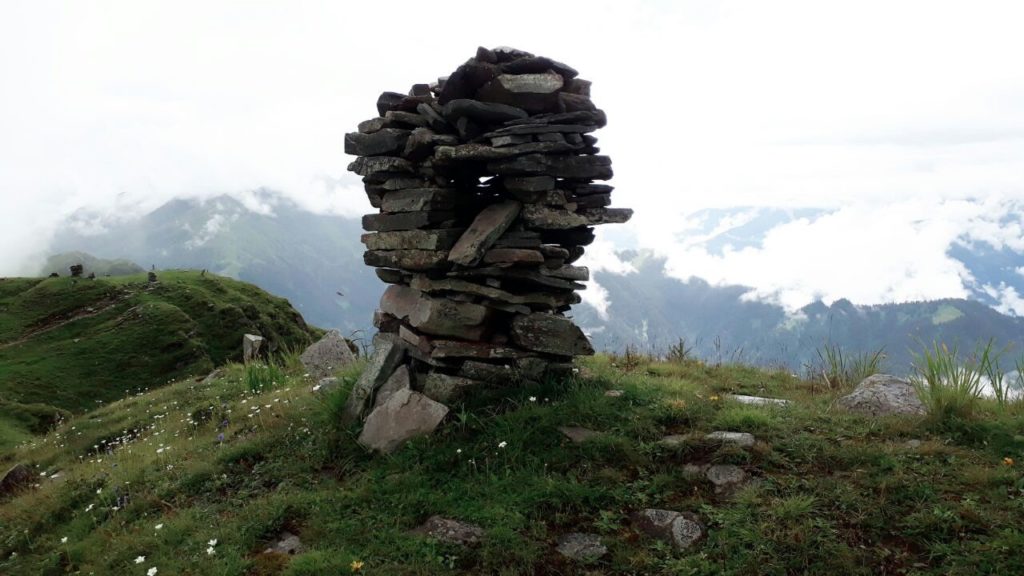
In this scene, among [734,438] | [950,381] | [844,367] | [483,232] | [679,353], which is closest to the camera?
[734,438]

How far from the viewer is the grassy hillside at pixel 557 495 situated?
6.32 m

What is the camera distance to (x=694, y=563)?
243 inches

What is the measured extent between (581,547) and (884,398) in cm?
616

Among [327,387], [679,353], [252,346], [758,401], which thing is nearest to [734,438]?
[758,401]

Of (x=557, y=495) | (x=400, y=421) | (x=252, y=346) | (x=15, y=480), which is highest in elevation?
(x=400, y=421)

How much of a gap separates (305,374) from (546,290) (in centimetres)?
786

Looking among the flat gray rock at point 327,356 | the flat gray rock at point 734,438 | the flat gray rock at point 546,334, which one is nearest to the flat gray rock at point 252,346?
the flat gray rock at point 327,356

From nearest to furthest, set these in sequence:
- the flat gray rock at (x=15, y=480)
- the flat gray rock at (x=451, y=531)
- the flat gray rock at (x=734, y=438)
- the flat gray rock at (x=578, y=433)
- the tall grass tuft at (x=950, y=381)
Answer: the flat gray rock at (x=451, y=531)
the flat gray rock at (x=734, y=438)
the flat gray rock at (x=578, y=433)
the tall grass tuft at (x=950, y=381)
the flat gray rock at (x=15, y=480)

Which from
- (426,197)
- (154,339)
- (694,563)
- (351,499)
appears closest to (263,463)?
(351,499)

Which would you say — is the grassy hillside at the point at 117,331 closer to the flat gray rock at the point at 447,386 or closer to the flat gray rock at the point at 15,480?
the flat gray rock at the point at 15,480

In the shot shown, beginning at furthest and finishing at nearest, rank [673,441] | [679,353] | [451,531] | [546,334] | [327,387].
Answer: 1. [679,353]
2. [327,387]
3. [546,334]
4. [673,441]
5. [451,531]

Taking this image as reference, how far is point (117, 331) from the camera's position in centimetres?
4562

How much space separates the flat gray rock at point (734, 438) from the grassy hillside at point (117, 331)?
3497cm

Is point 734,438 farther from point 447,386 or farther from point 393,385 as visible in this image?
point 393,385
